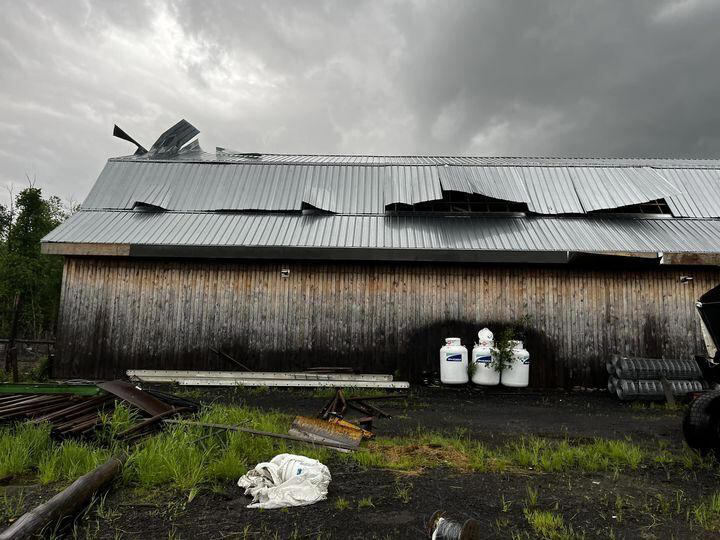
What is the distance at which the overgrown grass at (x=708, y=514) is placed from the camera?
347cm

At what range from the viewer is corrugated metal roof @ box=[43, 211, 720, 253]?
10.7 metres

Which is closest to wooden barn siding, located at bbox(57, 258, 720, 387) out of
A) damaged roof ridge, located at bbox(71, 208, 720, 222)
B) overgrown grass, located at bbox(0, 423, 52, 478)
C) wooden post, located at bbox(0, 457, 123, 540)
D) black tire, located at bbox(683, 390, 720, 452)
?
damaged roof ridge, located at bbox(71, 208, 720, 222)

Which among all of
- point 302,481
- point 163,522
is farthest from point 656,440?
point 163,522

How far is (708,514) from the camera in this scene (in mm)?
3648

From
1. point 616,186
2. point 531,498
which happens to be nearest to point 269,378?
point 531,498

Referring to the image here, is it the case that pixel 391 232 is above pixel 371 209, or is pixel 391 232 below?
below

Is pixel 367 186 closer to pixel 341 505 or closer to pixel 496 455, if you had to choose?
pixel 496 455

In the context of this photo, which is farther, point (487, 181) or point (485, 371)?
point (487, 181)

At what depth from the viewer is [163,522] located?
3443 mm

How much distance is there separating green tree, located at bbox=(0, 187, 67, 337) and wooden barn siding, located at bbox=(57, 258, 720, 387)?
3065 millimetres

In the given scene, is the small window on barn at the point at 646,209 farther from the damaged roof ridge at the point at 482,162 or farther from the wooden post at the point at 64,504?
the wooden post at the point at 64,504

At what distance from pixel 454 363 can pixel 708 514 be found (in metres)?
6.22

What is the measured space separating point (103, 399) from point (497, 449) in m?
5.04

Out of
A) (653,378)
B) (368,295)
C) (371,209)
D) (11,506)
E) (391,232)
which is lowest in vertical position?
(11,506)
